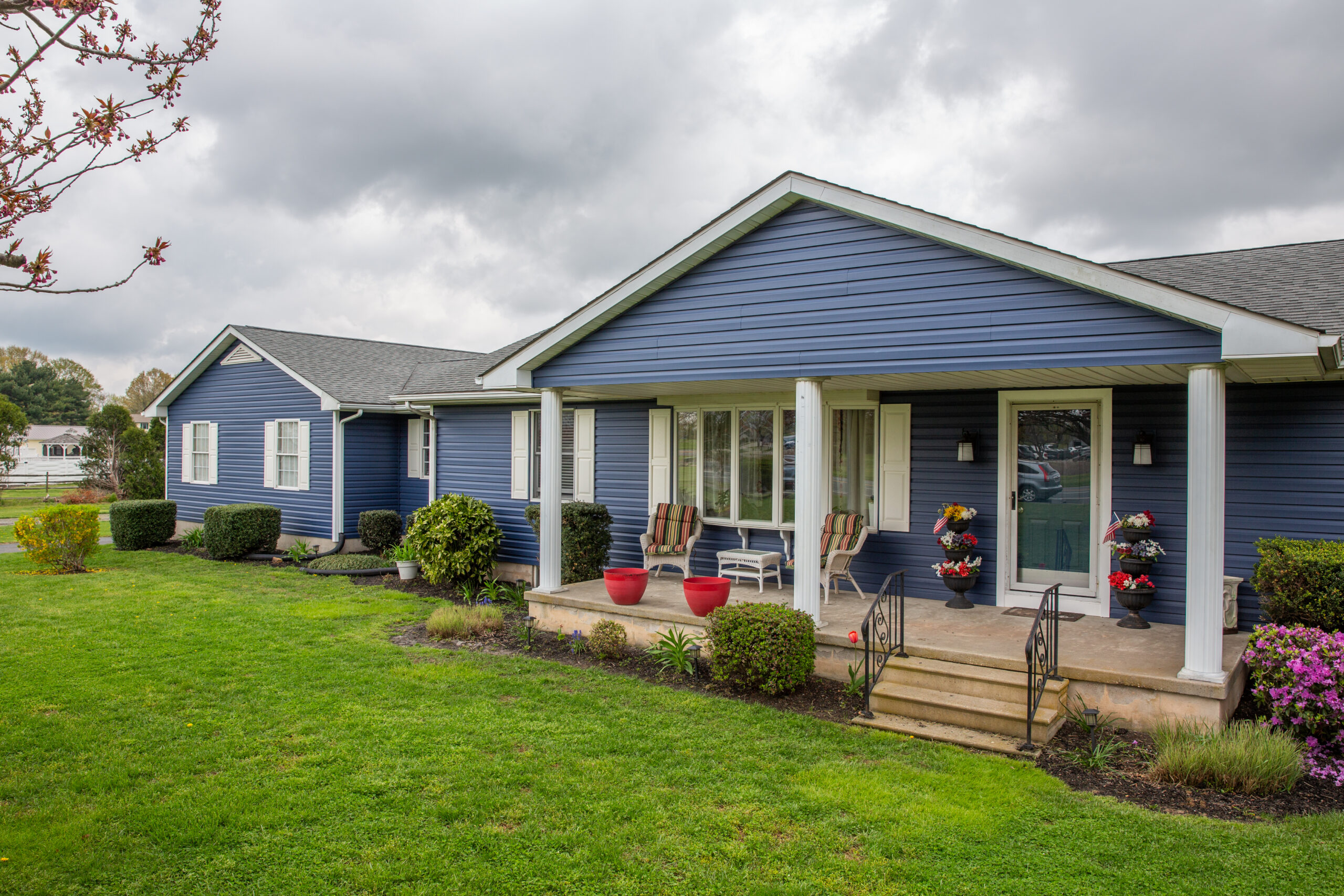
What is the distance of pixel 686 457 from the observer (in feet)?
33.0

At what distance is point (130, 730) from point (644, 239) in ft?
52.7

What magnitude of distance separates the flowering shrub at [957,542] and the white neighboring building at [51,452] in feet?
151

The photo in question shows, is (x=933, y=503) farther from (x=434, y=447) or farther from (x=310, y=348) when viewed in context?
(x=310, y=348)

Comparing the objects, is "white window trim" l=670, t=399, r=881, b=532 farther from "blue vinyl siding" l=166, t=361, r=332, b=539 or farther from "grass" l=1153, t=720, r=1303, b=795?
"blue vinyl siding" l=166, t=361, r=332, b=539

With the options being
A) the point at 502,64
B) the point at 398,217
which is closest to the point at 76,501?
the point at 398,217

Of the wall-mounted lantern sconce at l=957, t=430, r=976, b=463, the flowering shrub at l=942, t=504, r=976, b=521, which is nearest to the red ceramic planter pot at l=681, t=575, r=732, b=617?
the flowering shrub at l=942, t=504, r=976, b=521

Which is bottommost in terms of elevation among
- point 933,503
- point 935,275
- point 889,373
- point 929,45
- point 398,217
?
point 933,503

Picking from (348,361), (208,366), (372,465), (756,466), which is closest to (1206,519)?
(756,466)

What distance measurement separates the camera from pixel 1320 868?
3.64m

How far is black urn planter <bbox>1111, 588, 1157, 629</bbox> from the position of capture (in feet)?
22.6

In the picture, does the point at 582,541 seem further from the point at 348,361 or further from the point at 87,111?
the point at 348,361

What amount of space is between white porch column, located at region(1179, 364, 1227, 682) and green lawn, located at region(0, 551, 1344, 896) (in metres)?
1.39

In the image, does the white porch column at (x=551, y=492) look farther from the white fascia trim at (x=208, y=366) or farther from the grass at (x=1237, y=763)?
the white fascia trim at (x=208, y=366)

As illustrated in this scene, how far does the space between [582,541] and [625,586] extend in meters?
2.00
